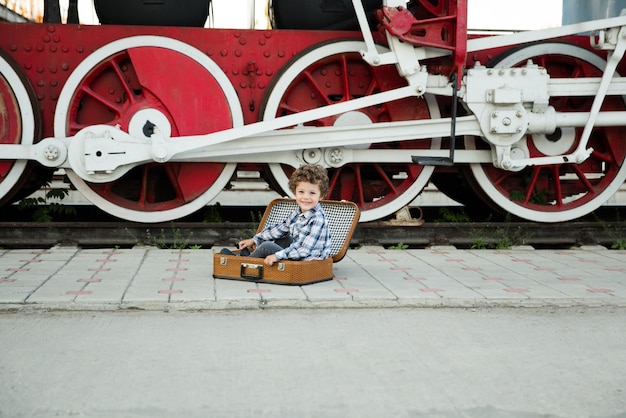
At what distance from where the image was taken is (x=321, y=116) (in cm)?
717

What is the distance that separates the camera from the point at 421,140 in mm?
7945

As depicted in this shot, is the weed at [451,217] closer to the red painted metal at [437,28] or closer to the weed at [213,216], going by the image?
the red painted metal at [437,28]

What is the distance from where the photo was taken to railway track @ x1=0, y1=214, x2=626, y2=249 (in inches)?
290

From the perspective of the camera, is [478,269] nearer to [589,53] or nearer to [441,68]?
[441,68]

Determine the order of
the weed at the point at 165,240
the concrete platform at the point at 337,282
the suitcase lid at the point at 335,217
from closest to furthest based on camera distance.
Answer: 1. the concrete platform at the point at 337,282
2. the suitcase lid at the point at 335,217
3. the weed at the point at 165,240

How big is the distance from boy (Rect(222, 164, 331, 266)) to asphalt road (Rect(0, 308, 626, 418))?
72cm

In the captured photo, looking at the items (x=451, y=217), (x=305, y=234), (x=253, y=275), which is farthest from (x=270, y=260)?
(x=451, y=217)

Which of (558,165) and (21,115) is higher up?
(21,115)

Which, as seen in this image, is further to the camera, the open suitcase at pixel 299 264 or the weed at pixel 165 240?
the weed at pixel 165 240

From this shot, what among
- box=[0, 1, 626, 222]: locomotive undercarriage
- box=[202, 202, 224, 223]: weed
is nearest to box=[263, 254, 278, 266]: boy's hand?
box=[0, 1, 626, 222]: locomotive undercarriage

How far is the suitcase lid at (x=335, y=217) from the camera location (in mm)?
6215

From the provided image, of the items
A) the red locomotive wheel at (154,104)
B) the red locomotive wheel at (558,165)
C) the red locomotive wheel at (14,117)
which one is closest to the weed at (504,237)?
the red locomotive wheel at (558,165)

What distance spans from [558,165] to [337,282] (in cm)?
316

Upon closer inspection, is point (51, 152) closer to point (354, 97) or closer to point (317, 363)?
point (354, 97)
